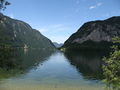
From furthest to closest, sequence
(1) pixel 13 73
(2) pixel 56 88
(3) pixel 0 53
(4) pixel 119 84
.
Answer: (3) pixel 0 53 < (1) pixel 13 73 < (2) pixel 56 88 < (4) pixel 119 84

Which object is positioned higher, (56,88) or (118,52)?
(118,52)

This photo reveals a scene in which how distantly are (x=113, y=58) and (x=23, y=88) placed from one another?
36179mm

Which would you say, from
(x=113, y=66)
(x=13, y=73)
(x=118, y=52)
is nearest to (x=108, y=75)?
(x=113, y=66)

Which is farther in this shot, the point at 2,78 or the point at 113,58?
the point at 2,78

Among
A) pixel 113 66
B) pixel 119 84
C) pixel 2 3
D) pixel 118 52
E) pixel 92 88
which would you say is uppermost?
pixel 2 3

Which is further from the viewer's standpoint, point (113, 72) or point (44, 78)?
point (44, 78)

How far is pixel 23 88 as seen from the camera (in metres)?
46.7

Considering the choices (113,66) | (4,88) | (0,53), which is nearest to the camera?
(113,66)

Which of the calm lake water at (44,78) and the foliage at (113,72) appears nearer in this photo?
the foliage at (113,72)

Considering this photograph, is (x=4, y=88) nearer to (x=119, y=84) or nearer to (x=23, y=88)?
(x=23, y=88)

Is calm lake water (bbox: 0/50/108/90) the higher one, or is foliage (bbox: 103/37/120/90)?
foliage (bbox: 103/37/120/90)

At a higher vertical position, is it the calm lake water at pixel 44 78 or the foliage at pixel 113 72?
the foliage at pixel 113 72

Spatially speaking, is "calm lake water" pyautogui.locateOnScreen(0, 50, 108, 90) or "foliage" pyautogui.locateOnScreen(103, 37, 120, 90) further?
"calm lake water" pyautogui.locateOnScreen(0, 50, 108, 90)

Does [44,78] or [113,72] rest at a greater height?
[113,72]
